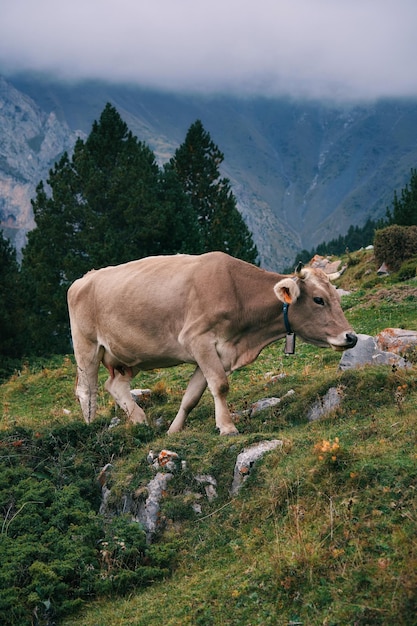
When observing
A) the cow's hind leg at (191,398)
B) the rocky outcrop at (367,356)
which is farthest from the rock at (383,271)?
the cow's hind leg at (191,398)

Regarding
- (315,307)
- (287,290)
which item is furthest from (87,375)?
(315,307)

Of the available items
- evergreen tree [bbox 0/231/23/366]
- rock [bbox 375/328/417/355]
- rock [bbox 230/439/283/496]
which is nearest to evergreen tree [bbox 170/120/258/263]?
evergreen tree [bbox 0/231/23/366]

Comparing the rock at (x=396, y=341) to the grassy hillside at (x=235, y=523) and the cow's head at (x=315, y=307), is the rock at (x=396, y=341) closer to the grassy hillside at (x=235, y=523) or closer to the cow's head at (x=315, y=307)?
the grassy hillside at (x=235, y=523)

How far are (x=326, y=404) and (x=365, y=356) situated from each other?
2.64 meters

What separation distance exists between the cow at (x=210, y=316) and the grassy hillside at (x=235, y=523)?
0.76m

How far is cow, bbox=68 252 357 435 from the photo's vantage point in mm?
10852

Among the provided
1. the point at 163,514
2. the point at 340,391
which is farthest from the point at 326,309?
the point at 163,514

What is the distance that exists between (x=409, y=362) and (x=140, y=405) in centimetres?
493

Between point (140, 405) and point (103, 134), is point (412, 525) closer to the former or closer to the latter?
point (140, 405)

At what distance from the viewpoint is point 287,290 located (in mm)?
→ 10812

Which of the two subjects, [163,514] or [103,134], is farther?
[103,134]

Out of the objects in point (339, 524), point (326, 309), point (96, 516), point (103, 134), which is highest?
point (103, 134)

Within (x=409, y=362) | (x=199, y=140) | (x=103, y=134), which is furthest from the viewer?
(x=199, y=140)

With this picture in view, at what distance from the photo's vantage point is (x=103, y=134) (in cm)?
4100
